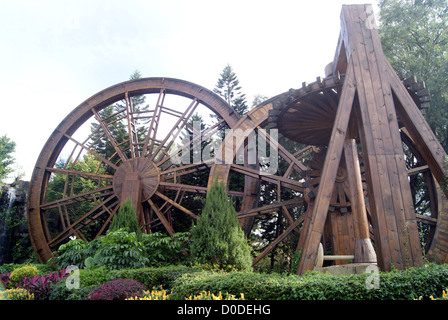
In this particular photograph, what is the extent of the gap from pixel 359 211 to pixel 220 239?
245 cm

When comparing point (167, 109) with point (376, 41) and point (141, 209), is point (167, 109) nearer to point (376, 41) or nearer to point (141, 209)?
point (141, 209)

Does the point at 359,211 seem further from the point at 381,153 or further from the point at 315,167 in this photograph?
the point at 315,167

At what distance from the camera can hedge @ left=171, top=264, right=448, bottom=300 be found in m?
3.66

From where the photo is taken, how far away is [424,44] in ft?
40.7

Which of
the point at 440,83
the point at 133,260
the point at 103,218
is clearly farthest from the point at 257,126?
the point at 103,218

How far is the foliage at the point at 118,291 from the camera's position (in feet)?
15.9

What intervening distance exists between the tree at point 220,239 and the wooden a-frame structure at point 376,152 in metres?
1.38

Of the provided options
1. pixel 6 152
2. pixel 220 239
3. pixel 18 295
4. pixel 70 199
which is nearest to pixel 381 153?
pixel 220 239

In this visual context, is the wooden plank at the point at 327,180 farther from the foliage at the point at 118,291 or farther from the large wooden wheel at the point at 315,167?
the foliage at the point at 118,291

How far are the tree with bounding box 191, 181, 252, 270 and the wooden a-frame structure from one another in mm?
1376

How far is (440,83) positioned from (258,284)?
10.7 meters

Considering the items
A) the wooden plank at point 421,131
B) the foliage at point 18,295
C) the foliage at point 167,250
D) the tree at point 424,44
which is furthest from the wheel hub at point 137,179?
the tree at point 424,44

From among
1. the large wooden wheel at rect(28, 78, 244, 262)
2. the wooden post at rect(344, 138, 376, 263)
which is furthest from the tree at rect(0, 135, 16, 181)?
the wooden post at rect(344, 138, 376, 263)
